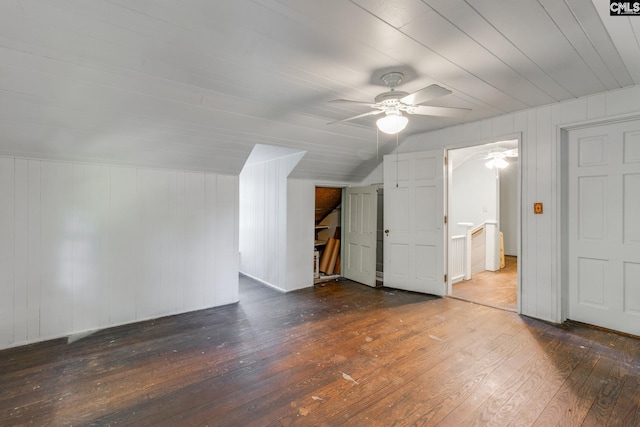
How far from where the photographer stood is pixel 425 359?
2467mm

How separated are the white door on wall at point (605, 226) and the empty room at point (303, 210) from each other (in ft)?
0.06

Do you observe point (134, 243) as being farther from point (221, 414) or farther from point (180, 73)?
point (221, 414)

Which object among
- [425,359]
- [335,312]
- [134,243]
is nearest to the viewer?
[425,359]

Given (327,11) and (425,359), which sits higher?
(327,11)

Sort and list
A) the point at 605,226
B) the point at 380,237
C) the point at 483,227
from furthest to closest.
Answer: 1. the point at 483,227
2. the point at 380,237
3. the point at 605,226

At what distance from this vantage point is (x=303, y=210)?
15.5ft

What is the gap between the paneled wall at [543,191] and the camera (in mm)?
3088

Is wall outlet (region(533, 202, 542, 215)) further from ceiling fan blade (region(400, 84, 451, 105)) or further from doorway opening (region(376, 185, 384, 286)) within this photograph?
doorway opening (region(376, 185, 384, 286))

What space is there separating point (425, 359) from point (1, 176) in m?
4.03

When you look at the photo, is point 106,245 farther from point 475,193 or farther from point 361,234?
point 475,193

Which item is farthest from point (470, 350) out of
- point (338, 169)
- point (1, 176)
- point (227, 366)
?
point (1, 176)

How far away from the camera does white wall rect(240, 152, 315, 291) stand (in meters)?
4.54

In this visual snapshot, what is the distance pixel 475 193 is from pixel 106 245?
257 inches

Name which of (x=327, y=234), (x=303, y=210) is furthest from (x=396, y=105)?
(x=327, y=234)
